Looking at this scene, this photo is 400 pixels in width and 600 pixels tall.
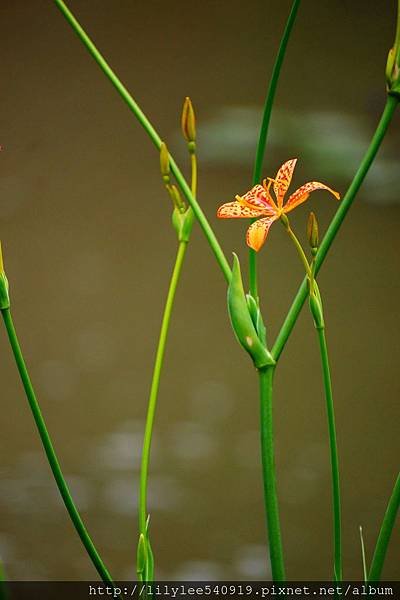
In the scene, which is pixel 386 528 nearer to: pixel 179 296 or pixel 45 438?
pixel 45 438

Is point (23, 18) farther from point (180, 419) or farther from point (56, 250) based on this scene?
point (180, 419)

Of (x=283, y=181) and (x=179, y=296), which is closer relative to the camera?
(x=283, y=181)

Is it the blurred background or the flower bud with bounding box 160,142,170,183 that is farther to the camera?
the blurred background

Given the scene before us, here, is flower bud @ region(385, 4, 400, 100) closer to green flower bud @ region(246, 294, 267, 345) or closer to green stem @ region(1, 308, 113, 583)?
green flower bud @ region(246, 294, 267, 345)

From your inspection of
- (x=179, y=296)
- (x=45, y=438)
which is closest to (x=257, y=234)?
(x=45, y=438)

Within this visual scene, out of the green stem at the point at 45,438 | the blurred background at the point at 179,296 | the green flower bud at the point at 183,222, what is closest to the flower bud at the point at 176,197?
the green flower bud at the point at 183,222

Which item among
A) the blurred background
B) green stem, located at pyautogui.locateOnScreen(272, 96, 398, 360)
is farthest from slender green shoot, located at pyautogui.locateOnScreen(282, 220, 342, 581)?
the blurred background

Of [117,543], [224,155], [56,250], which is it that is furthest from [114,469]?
[224,155]

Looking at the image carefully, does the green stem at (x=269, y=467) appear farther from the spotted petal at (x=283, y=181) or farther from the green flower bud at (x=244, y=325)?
the spotted petal at (x=283, y=181)
